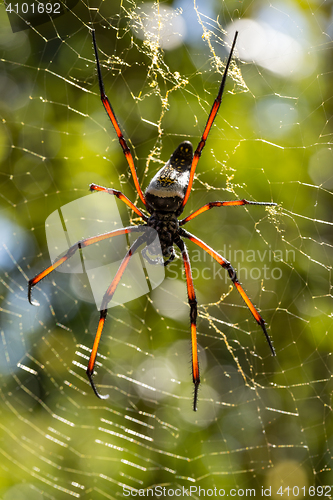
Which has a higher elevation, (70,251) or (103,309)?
(70,251)

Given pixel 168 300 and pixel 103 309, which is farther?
pixel 168 300

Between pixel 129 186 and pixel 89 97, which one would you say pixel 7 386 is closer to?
pixel 129 186

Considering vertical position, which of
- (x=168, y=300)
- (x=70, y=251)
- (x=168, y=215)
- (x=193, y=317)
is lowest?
(x=193, y=317)

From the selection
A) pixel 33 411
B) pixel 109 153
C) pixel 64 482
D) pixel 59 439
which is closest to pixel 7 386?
pixel 33 411

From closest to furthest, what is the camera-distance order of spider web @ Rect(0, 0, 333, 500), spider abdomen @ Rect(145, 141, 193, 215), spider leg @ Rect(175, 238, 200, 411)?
spider abdomen @ Rect(145, 141, 193, 215)
spider leg @ Rect(175, 238, 200, 411)
spider web @ Rect(0, 0, 333, 500)

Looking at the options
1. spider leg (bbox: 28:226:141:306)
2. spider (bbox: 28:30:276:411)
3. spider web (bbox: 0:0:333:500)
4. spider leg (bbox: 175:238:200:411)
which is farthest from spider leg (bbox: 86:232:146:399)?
spider web (bbox: 0:0:333:500)

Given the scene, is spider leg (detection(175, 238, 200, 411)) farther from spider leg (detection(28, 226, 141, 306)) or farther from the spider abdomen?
spider leg (detection(28, 226, 141, 306))

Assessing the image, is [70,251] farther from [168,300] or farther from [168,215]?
[168,300]

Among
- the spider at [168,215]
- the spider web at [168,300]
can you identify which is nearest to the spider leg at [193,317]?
the spider at [168,215]

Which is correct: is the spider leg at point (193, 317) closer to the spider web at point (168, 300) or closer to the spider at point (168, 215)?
the spider at point (168, 215)

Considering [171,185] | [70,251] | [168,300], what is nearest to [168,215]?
[171,185]
